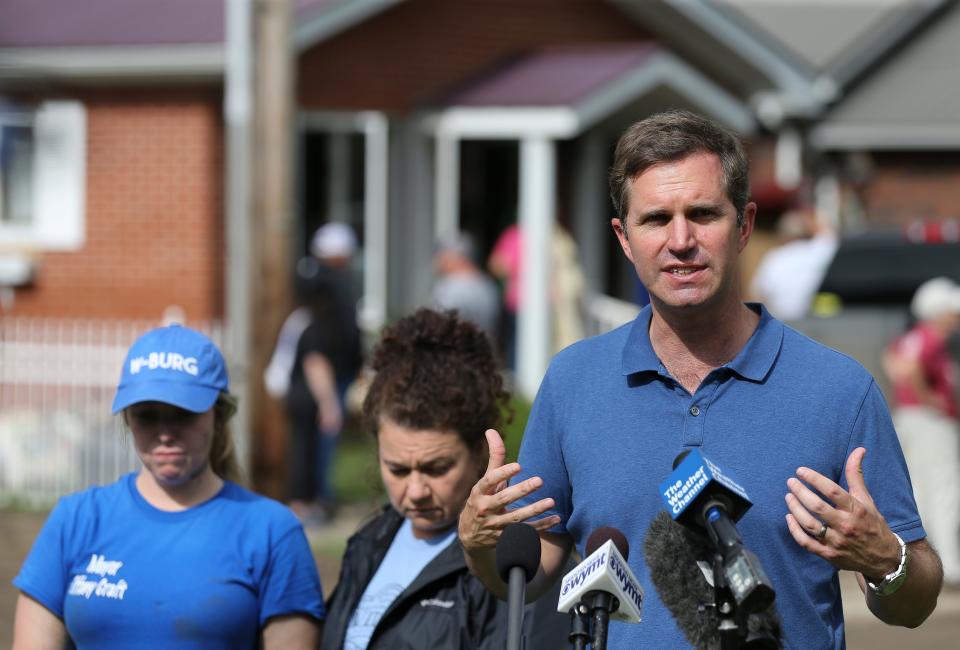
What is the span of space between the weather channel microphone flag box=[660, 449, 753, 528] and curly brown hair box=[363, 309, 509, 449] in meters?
1.26

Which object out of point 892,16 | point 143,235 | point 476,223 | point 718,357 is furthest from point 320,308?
point 892,16

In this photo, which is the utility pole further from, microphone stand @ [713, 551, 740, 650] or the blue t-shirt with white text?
microphone stand @ [713, 551, 740, 650]

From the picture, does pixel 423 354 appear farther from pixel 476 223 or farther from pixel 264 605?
pixel 476 223

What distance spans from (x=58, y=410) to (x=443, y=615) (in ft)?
32.8

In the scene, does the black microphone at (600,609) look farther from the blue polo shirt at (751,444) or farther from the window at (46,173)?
the window at (46,173)

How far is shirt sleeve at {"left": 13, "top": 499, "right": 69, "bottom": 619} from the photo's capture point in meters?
3.91

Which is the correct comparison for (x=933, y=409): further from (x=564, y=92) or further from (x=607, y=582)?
(x=607, y=582)

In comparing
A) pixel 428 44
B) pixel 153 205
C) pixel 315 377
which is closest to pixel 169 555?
pixel 315 377

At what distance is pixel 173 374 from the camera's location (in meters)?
4.00

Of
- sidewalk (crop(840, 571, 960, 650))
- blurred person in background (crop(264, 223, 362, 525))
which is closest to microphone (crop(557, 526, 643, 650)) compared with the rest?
sidewalk (crop(840, 571, 960, 650))

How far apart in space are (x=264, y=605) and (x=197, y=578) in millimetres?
185

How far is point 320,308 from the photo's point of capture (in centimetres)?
1170

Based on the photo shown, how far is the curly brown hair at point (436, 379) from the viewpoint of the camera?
13.3 ft

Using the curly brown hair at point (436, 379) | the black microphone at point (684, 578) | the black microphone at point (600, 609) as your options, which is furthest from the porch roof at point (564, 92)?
the black microphone at point (600, 609)
